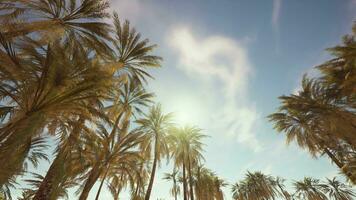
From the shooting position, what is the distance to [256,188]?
41844mm

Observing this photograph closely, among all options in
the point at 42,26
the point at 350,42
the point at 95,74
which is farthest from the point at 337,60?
the point at 42,26

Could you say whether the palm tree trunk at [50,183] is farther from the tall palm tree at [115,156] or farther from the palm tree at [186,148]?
the palm tree at [186,148]

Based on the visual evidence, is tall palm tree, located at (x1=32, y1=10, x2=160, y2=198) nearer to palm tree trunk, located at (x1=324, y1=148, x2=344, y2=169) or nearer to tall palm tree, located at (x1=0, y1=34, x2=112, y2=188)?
tall palm tree, located at (x1=0, y1=34, x2=112, y2=188)

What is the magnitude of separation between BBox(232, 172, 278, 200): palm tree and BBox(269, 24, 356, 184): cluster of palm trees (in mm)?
20760

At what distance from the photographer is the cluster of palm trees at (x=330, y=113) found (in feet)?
47.2

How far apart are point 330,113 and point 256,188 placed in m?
29.7

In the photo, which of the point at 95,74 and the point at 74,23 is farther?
the point at 74,23

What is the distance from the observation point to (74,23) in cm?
1232

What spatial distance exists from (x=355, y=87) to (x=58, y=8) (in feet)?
65.4

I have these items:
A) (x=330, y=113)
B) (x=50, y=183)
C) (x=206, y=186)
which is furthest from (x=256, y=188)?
(x=50, y=183)

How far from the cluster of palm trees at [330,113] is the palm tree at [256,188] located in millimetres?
20760

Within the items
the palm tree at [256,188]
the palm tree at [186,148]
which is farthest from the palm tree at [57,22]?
the palm tree at [256,188]

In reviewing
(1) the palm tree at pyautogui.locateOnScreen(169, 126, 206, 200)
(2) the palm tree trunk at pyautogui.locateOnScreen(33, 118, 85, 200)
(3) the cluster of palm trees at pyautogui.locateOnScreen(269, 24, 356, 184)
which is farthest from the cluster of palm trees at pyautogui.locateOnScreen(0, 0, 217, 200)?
(3) the cluster of palm trees at pyautogui.locateOnScreen(269, 24, 356, 184)

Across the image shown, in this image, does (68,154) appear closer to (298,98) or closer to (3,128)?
(3,128)
